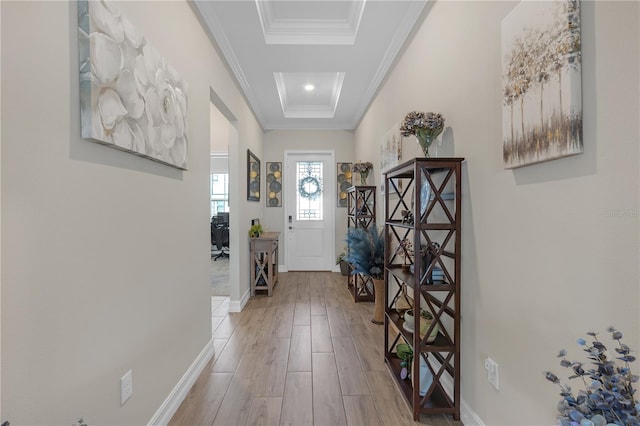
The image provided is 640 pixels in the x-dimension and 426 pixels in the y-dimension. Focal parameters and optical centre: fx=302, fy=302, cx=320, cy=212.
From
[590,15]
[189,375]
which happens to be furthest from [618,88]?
[189,375]

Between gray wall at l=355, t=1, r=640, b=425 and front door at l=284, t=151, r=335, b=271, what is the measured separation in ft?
11.4

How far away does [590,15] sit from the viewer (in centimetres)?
93

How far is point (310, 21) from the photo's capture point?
262cm

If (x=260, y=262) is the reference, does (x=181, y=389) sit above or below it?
below

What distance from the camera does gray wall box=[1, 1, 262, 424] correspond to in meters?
0.83

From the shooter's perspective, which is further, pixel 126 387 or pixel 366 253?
pixel 366 253

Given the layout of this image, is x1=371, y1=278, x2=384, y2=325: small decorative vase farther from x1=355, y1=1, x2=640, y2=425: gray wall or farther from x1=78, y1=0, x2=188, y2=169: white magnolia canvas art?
x1=78, y1=0, x2=188, y2=169: white magnolia canvas art

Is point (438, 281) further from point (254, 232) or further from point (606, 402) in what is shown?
point (254, 232)

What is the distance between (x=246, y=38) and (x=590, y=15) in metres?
2.41

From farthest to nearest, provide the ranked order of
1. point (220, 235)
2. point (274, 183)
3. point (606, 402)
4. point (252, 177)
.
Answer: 1. point (220, 235)
2. point (274, 183)
3. point (252, 177)
4. point (606, 402)

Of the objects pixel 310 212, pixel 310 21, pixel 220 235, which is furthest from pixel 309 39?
pixel 220 235

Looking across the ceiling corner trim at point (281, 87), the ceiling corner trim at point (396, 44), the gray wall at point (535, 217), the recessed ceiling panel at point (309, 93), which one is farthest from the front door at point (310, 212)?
the gray wall at point (535, 217)

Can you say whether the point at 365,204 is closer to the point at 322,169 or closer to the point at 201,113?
the point at 322,169

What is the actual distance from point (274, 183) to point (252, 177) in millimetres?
1149
